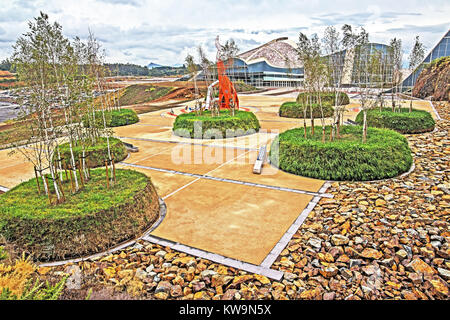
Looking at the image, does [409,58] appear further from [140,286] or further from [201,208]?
[140,286]

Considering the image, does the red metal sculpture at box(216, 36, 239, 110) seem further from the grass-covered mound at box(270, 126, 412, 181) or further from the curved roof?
the curved roof

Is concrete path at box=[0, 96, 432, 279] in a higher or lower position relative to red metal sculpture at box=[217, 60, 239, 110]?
lower

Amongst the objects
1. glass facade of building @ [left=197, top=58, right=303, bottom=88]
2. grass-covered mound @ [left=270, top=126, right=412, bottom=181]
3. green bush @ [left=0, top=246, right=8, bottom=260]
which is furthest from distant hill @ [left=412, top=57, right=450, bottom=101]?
green bush @ [left=0, top=246, right=8, bottom=260]

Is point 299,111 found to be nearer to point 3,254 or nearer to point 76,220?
point 76,220

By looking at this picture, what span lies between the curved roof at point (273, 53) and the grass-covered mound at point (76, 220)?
48.8 metres

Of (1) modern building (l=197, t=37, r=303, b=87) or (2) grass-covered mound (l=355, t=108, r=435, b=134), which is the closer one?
(2) grass-covered mound (l=355, t=108, r=435, b=134)

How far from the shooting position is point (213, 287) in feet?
15.3

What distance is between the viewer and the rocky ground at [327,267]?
4.48 m

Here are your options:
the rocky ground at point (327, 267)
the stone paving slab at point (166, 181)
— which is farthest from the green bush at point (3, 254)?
the stone paving slab at point (166, 181)

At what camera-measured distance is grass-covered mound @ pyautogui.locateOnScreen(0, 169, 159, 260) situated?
549 cm

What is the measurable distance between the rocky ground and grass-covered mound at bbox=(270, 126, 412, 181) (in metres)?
1.77

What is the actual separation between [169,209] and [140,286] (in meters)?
2.84

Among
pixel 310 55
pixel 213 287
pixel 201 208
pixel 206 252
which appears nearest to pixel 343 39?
pixel 310 55

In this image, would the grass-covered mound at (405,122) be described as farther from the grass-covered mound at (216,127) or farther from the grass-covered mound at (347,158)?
the grass-covered mound at (216,127)
